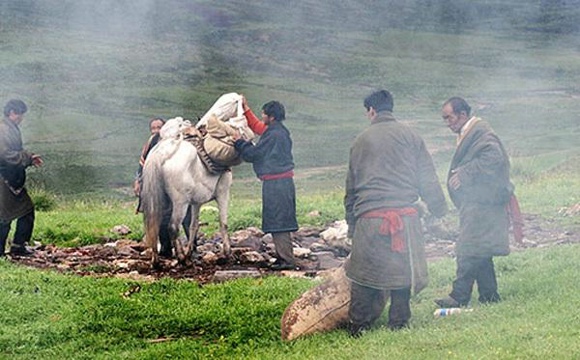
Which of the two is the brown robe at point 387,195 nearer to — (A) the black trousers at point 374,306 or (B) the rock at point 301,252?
(A) the black trousers at point 374,306

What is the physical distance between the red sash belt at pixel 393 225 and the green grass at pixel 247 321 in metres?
0.73

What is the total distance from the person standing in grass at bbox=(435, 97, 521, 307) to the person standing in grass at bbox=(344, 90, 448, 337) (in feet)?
1.74

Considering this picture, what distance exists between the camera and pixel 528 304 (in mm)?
7734

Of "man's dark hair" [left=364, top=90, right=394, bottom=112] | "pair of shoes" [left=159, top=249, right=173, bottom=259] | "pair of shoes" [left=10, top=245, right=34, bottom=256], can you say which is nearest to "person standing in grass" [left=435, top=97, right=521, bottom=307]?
"man's dark hair" [left=364, top=90, right=394, bottom=112]

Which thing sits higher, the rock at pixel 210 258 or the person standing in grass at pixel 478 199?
the person standing in grass at pixel 478 199

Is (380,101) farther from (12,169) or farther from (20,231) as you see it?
(20,231)

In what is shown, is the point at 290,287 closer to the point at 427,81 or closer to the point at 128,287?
the point at 128,287

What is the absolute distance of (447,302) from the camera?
8117 millimetres

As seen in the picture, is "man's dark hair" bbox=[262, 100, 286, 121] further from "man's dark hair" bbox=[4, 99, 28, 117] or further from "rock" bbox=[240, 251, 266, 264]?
"man's dark hair" bbox=[4, 99, 28, 117]

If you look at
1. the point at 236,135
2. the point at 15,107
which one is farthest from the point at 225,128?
the point at 15,107

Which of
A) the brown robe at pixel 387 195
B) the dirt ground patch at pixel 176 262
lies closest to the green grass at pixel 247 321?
the brown robe at pixel 387 195

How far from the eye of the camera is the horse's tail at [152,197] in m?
10.9

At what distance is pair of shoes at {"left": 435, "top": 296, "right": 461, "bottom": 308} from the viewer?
317 inches

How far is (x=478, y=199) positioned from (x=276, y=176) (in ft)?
11.2
